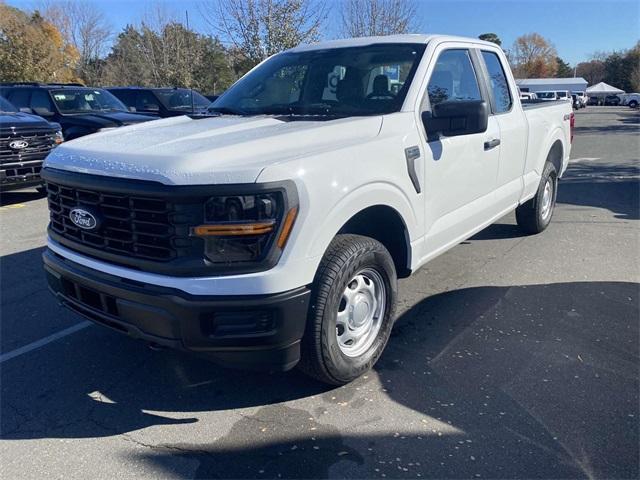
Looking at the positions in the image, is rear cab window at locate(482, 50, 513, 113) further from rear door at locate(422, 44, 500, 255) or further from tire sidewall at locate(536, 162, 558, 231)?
tire sidewall at locate(536, 162, 558, 231)

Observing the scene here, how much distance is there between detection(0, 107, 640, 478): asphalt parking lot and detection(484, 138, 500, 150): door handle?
1.26 meters

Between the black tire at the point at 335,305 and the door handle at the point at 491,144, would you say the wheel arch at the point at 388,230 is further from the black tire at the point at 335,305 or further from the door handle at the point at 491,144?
the door handle at the point at 491,144

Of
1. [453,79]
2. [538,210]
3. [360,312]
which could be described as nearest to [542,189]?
[538,210]

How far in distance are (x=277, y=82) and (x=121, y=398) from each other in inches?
103

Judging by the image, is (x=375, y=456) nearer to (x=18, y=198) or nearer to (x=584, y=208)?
(x=584, y=208)

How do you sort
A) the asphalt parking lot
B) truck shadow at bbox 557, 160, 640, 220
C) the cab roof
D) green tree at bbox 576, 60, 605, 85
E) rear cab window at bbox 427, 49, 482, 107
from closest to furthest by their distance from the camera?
the asphalt parking lot → rear cab window at bbox 427, 49, 482, 107 → the cab roof → truck shadow at bbox 557, 160, 640, 220 → green tree at bbox 576, 60, 605, 85

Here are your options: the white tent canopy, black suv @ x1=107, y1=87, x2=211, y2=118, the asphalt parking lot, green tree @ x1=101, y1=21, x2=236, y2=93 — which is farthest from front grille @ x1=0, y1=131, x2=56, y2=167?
the white tent canopy

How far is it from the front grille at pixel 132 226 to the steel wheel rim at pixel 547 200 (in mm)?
4855

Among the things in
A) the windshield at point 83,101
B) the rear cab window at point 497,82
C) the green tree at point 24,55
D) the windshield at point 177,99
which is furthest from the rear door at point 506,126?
the green tree at point 24,55

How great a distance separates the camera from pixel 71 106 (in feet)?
37.5

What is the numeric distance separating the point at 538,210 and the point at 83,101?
380 inches

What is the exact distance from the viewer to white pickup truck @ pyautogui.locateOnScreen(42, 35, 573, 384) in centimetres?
255

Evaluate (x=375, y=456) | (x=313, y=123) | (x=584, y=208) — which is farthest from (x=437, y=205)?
(x=584, y=208)

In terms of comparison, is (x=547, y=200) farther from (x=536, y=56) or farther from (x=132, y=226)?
(x=536, y=56)
